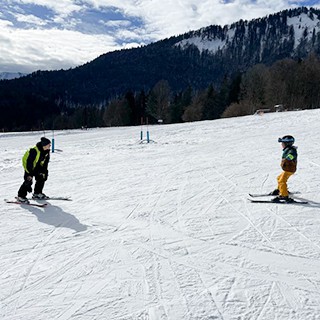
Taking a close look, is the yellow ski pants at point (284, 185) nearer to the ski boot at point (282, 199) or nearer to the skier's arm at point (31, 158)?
the ski boot at point (282, 199)

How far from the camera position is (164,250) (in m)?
4.81

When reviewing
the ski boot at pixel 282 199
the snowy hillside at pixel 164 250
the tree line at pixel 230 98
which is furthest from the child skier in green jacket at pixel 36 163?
the tree line at pixel 230 98

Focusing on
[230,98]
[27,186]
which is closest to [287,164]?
[27,186]

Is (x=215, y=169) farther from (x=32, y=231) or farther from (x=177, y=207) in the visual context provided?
(x=32, y=231)

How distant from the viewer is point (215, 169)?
1082 centimetres

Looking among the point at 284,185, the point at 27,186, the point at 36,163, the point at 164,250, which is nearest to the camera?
the point at 164,250

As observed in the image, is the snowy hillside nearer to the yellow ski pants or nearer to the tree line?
the yellow ski pants

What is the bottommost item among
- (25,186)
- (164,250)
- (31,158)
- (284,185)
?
(164,250)

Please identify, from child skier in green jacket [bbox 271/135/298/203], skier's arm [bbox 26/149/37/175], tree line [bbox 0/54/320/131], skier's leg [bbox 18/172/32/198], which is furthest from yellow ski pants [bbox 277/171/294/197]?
tree line [bbox 0/54/320/131]

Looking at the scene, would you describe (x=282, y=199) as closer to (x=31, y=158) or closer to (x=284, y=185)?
(x=284, y=185)

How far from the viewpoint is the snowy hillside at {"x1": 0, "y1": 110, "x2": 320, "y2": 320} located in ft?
11.4

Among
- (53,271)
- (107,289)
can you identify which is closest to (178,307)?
(107,289)

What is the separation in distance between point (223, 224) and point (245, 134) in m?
14.4

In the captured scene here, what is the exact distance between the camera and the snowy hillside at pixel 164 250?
3484mm
